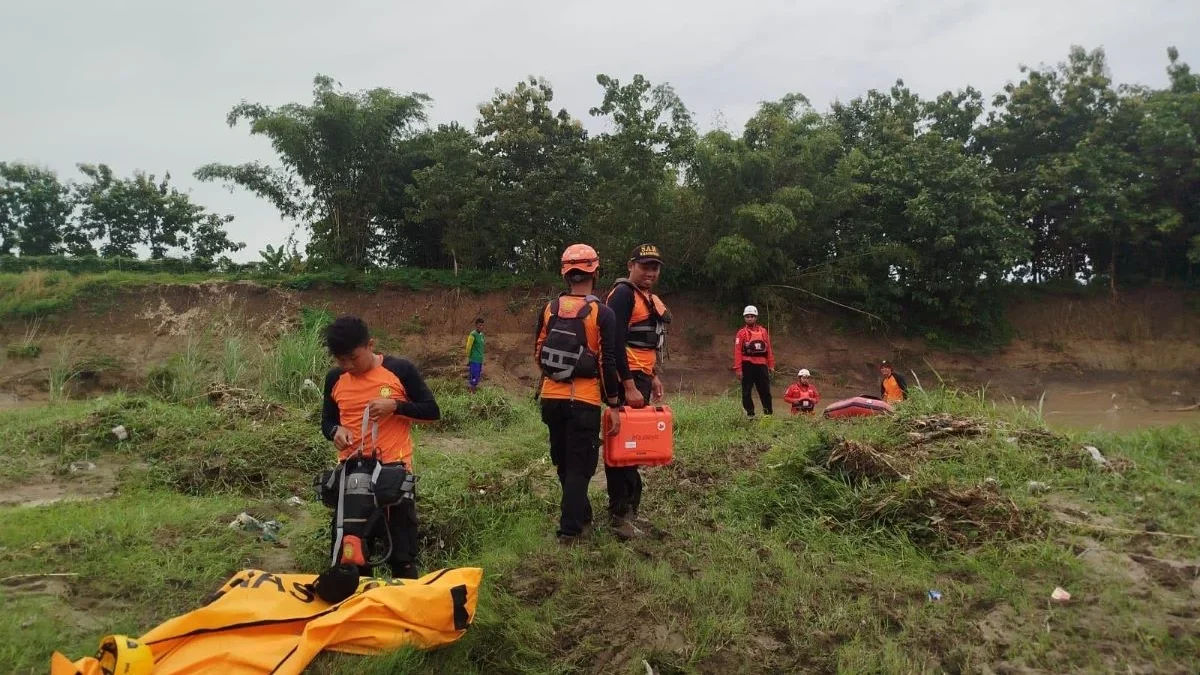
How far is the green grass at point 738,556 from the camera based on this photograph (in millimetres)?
2832

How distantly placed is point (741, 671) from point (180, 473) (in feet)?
17.1

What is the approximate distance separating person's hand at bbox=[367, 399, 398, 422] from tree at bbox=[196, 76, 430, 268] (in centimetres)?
1682

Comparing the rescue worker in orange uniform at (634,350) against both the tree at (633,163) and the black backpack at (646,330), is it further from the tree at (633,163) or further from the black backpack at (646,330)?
the tree at (633,163)

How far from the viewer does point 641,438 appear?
4121mm

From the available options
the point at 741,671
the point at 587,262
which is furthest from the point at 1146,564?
the point at 587,262

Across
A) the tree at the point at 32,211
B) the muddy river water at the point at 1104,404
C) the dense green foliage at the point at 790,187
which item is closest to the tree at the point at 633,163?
the dense green foliage at the point at 790,187

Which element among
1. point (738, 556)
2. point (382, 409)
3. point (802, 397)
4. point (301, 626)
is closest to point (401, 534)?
point (382, 409)

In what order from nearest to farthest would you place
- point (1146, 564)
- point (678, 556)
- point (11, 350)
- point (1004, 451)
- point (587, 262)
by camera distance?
point (1146, 564)
point (678, 556)
point (587, 262)
point (1004, 451)
point (11, 350)

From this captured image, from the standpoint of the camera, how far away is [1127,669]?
255 cm

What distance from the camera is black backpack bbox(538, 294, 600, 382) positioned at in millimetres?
3992

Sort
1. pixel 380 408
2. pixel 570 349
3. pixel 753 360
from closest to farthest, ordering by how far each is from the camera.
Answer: pixel 380 408 → pixel 570 349 → pixel 753 360

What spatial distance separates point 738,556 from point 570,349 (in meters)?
1.42

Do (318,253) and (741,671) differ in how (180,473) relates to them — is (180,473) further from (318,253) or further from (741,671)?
(318,253)

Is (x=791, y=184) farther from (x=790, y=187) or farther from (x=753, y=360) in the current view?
(x=753, y=360)
